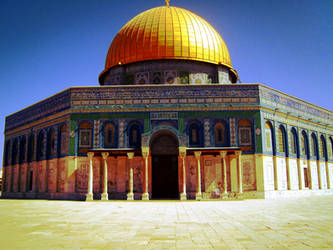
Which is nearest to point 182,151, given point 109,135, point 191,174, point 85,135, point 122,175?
point 191,174

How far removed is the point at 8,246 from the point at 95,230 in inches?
89.3

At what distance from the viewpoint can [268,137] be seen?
23500mm

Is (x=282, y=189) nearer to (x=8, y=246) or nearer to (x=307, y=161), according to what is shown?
(x=307, y=161)

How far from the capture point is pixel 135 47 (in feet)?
87.6

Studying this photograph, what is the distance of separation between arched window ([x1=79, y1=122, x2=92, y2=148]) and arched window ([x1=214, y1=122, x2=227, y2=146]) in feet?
28.0

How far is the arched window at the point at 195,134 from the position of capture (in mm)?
22531

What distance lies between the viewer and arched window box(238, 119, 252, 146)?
22562 millimetres

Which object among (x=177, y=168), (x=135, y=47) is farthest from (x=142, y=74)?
(x=177, y=168)

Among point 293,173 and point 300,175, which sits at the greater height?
point 293,173

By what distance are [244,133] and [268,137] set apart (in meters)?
2.04

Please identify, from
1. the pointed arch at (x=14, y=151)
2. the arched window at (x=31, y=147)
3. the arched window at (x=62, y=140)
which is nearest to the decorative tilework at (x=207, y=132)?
the arched window at (x=62, y=140)

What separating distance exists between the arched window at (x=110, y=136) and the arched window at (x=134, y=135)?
3.37 ft

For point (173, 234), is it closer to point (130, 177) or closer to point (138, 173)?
point (130, 177)

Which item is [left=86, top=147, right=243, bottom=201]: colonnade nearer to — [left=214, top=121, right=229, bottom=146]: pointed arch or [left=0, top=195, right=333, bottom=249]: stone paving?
[left=214, top=121, right=229, bottom=146]: pointed arch
